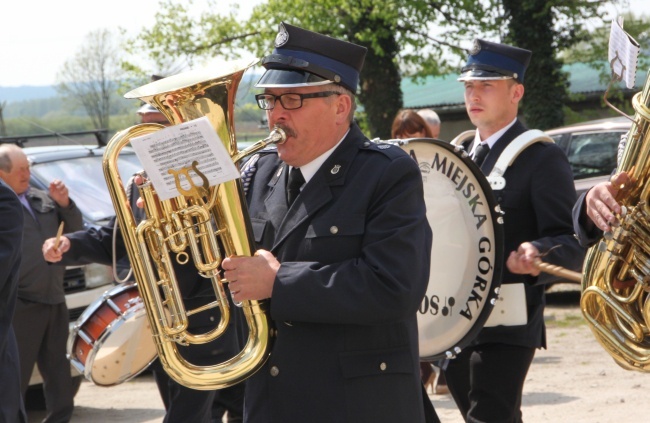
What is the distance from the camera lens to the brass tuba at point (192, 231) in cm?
323

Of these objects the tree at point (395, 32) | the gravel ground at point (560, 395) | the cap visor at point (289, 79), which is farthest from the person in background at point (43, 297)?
the tree at point (395, 32)

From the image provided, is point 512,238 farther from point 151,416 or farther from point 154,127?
point 151,416

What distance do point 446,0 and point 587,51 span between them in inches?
126

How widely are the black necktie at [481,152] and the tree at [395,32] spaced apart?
56.5ft

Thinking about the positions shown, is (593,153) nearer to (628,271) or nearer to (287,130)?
(628,271)

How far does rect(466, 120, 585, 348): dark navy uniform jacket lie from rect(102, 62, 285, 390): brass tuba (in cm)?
170

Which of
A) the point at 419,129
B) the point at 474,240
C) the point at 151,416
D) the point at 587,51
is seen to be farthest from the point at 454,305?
the point at 587,51

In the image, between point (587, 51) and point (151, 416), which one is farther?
point (587, 51)

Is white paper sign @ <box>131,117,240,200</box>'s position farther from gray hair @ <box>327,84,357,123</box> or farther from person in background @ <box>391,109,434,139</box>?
person in background @ <box>391,109,434,139</box>

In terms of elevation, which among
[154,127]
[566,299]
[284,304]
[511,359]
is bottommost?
[566,299]

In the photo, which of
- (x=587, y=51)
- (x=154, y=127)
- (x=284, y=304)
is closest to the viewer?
(x=284, y=304)

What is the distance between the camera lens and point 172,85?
10.7 ft

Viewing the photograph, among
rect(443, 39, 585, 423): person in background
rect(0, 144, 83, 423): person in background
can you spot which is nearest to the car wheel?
rect(0, 144, 83, 423): person in background

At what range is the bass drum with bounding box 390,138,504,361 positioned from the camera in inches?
181
